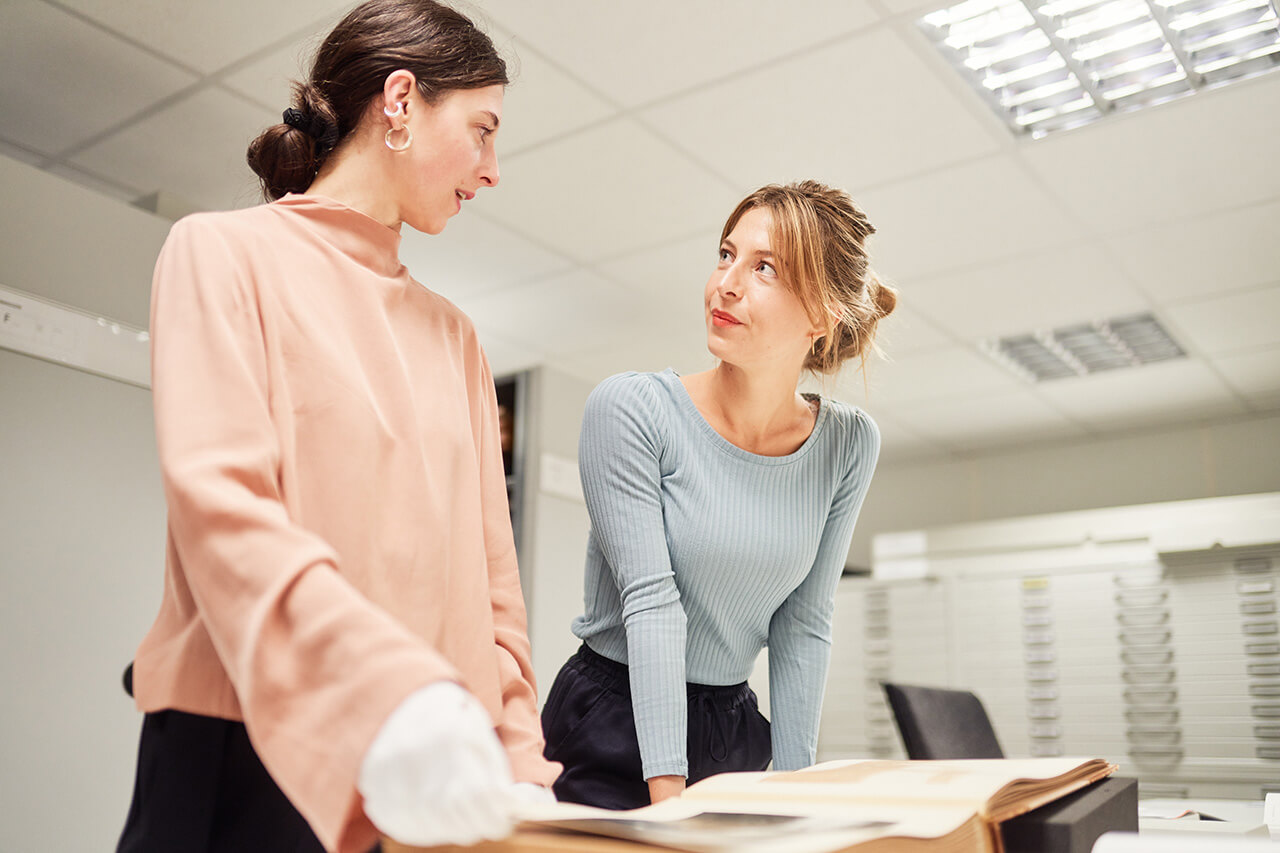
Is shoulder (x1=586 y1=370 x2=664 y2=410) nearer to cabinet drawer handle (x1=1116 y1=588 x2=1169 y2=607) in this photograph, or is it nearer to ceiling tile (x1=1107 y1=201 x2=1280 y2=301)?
ceiling tile (x1=1107 y1=201 x2=1280 y2=301)

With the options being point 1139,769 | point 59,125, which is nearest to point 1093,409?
point 1139,769

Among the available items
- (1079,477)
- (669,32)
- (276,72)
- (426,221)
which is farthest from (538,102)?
(1079,477)

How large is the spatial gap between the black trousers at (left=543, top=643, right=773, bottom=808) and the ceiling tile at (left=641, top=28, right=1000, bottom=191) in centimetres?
180

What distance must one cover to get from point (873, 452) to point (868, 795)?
2.80ft

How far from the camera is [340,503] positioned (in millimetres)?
756

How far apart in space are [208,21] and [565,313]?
1.95 m

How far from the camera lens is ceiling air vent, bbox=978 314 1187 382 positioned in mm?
4172

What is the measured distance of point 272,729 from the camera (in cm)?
51

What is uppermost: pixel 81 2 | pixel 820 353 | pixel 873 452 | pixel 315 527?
pixel 81 2

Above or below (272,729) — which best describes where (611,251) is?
above

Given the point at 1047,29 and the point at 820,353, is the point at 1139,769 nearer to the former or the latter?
the point at 1047,29

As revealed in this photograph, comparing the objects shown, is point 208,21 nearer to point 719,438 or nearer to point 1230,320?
point 719,438

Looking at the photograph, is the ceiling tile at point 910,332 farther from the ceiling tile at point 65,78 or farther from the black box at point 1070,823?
the black box at point 1070,823

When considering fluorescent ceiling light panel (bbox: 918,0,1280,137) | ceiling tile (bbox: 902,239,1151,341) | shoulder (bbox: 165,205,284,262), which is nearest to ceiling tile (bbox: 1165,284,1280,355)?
ceiling tile (bbox: 902,239,1151,341)
